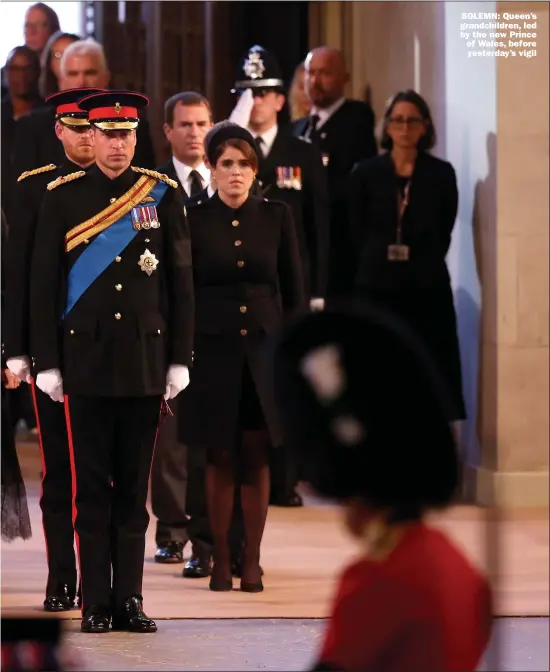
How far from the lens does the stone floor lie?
11.7 ft

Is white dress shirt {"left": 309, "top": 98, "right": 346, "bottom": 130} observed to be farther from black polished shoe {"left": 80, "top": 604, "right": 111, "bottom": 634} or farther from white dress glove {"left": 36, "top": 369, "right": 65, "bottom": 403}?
black polished shoe {"left": 80, "top": 604, "right": 111, "bottom": 634}

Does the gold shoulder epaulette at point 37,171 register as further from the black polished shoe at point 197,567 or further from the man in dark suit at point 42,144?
the black polished shoe at point 197,567

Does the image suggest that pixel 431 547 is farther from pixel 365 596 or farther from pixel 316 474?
pixel 316 474

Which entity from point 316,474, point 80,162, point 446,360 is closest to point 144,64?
point 446,360

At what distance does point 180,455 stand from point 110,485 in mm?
1104

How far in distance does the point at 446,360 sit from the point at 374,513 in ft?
15.4

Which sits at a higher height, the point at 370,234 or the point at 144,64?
the point at 144,64

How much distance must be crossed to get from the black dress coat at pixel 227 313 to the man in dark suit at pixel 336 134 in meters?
1.79

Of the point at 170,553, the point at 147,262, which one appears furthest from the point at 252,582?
the point at 147,262

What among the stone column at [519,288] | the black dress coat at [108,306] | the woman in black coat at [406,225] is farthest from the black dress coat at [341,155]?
the black dress coat at [108,306]

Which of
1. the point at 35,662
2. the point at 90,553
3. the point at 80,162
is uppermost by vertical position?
the point at 80,162

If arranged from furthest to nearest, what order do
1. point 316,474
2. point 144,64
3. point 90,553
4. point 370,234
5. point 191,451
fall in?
1. point 144,64
2. point 370,234
3. point 191,451
4. point 90,553
5. point 316,474

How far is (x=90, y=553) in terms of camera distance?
3.85 meters

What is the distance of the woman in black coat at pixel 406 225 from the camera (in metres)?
6.02
